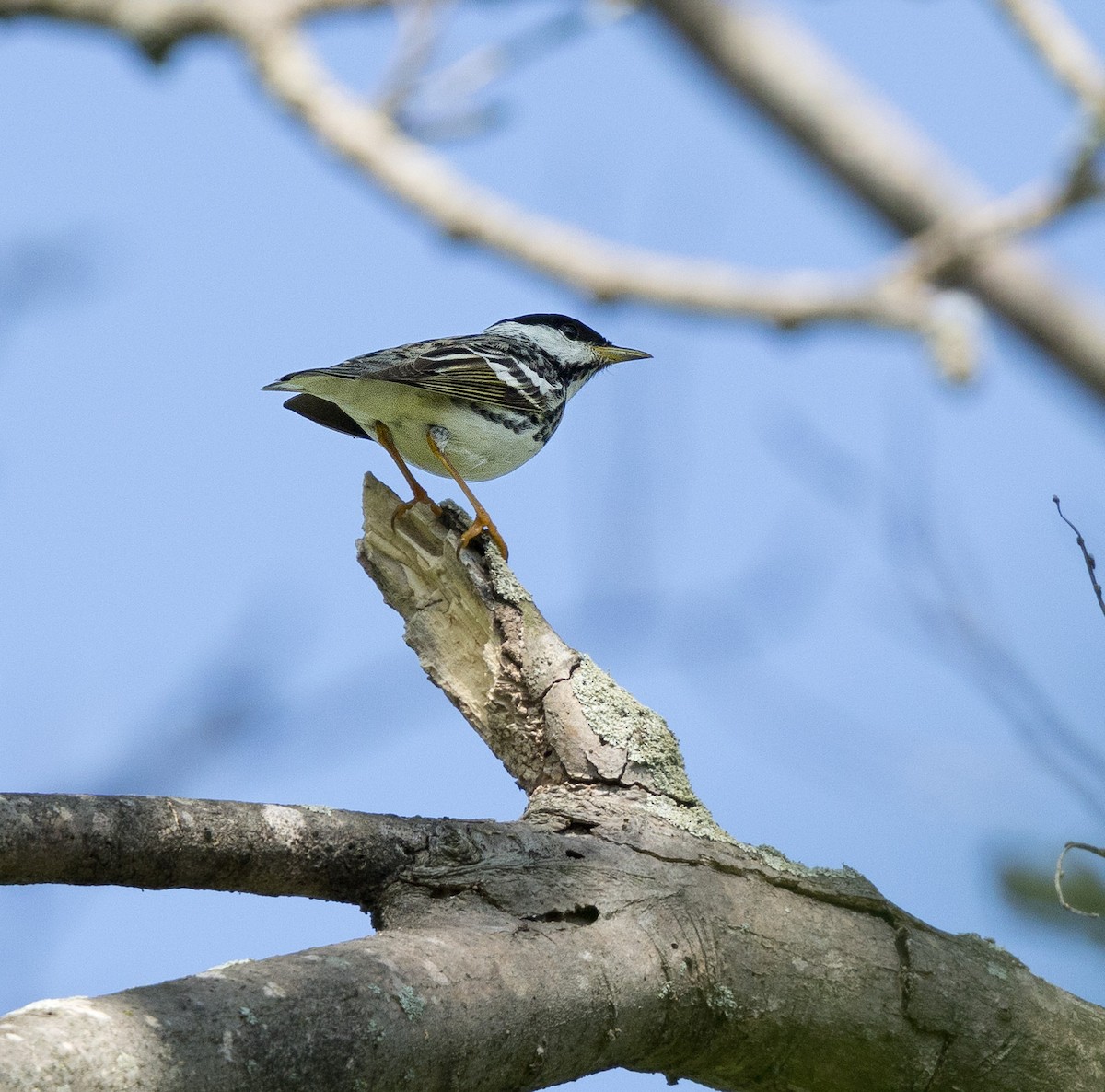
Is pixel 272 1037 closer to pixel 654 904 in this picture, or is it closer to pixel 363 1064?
pixel 363 1064

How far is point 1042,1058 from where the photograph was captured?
3557mm

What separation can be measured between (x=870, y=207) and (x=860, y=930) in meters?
2.34

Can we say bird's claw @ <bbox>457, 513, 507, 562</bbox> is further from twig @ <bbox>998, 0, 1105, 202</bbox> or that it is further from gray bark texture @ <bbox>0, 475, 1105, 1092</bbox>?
twig @ <bbox>998, 0, 1105, 202</bbox>

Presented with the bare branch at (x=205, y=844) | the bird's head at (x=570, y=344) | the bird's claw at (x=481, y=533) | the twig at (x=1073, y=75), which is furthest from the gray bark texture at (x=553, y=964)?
the bird's head at (x=570, y=344)

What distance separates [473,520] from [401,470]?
3.12 feet

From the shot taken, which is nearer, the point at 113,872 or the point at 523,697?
the point at 113,872

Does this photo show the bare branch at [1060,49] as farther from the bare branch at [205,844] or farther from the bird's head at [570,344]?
the bird's head at [570,344]

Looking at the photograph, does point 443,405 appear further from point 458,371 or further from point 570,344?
point 570,344

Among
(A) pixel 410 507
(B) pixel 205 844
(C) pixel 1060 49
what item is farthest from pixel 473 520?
(C) pixel 1060 49

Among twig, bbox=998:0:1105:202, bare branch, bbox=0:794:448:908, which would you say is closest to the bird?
bare branch, bbox=0:794:448:908

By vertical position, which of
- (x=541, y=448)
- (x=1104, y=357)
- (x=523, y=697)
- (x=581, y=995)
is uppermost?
(x=541, y=448)

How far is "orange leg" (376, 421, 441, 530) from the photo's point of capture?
5.32 metres

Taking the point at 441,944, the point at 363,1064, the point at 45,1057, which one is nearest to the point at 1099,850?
the point at 441,944

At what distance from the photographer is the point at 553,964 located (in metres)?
3.16
